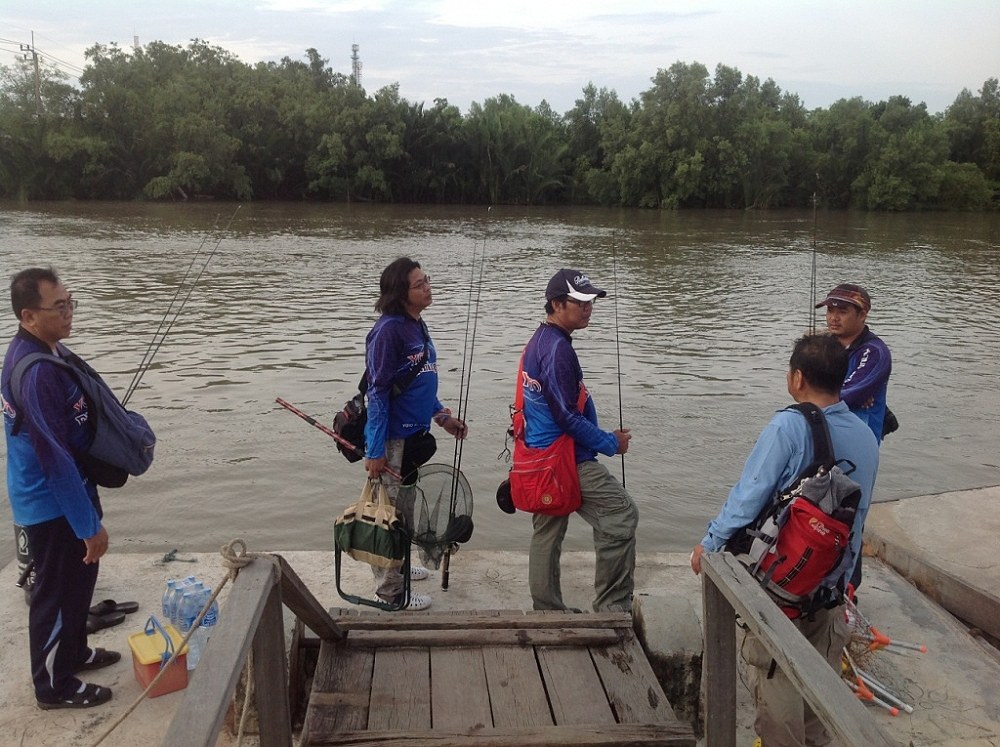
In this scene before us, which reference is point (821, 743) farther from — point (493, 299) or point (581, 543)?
point (493, 299)

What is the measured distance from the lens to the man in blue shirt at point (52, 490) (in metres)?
3.36

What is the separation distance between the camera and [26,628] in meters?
4.37

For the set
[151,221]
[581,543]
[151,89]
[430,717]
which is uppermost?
[151,89]

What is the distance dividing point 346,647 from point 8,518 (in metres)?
4.39

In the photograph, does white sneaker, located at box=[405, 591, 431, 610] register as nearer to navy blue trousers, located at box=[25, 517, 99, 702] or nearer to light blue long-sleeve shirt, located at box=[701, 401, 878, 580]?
navy blue trousers, located at box=[25, 517, 99, 702]

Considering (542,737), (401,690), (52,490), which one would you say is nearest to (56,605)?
(52,490)

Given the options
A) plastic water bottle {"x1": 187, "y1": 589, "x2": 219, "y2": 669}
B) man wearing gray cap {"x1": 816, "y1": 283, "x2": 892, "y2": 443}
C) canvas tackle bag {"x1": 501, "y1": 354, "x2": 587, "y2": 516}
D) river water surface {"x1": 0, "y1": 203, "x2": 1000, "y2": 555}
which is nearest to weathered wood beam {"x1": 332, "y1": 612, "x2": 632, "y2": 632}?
canvas tackle bag {"x1": 501, "y1": 354, "x2": 587, "y2": 516}

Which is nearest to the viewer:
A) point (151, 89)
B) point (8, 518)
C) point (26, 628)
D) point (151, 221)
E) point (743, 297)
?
point (26, 628)

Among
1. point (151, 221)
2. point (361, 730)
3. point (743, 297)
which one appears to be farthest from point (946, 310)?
point (151, 221)

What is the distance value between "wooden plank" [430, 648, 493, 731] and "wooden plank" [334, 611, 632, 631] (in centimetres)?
19

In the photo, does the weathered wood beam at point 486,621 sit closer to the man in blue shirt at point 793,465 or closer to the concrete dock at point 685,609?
the concrete dock at point 685,609

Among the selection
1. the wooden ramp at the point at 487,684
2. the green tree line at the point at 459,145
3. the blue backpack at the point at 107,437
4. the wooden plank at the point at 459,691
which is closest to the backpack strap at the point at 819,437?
the wooden ramp at the point at 487,684

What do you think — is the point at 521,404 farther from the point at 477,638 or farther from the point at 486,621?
the point at 477,638

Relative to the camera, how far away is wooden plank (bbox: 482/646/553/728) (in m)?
3.21
